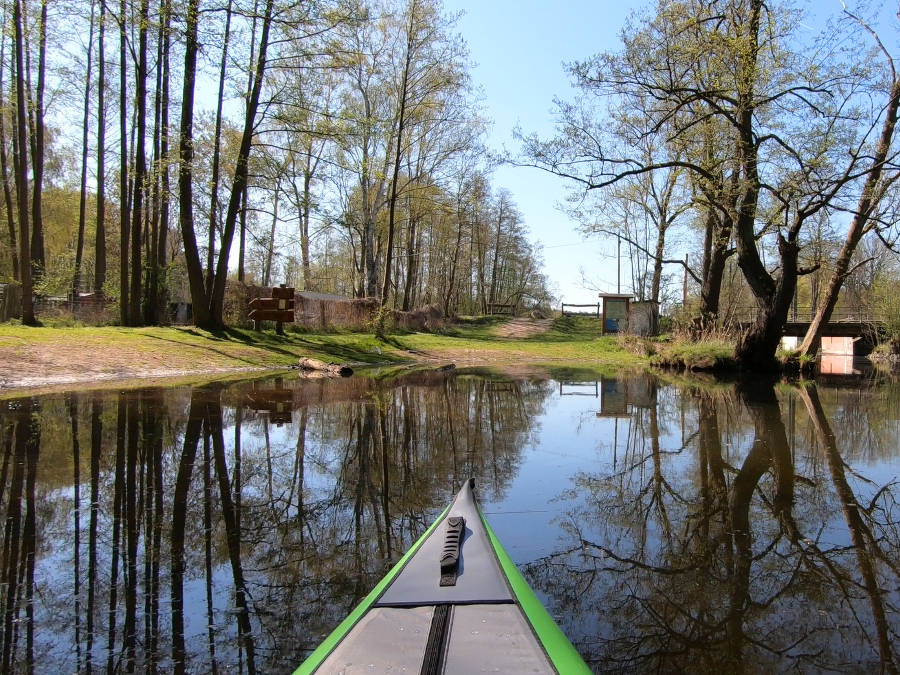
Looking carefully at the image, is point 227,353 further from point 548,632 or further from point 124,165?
point 548,632

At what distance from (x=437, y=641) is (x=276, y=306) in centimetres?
2046

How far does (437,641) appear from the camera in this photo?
2.11m

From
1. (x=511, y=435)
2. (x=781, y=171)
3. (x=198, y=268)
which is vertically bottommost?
(x=511, y=435)

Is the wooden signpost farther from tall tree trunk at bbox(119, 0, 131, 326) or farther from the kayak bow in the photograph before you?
the kayak bow

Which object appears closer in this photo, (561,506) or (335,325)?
(561,506)

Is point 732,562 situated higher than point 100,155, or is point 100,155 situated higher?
point 100,155

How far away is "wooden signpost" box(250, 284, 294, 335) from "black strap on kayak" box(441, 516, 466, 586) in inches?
747

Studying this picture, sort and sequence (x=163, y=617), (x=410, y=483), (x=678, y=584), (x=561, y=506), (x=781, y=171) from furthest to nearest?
(x=781, y=171)
(x=410, y=483)
(x=561, y=506)
(x=678, y=584)
(x=163, y=617)

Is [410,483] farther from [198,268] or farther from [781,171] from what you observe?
[198,268]

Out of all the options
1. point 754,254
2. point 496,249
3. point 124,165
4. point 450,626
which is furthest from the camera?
point 496,249

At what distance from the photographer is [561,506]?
5.07 m

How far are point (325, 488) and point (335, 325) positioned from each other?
907 inches

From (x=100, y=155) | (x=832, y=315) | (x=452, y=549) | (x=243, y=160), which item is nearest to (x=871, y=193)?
(x=452, y=549)

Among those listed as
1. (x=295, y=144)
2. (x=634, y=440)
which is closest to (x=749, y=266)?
(x=634, y=440)
